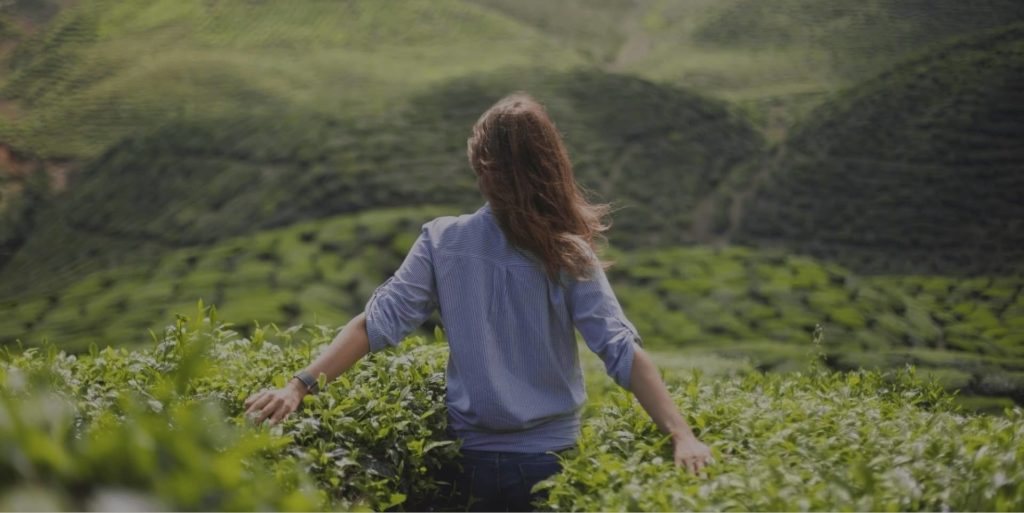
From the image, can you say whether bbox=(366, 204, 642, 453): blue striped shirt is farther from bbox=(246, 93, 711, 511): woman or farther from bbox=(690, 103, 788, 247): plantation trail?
bbox=(690, 103, 788, 247): plantation trail

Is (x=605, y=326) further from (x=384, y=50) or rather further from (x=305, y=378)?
(x=384, y=50)

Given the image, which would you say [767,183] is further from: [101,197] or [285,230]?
[101,197]

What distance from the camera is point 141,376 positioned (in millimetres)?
2594

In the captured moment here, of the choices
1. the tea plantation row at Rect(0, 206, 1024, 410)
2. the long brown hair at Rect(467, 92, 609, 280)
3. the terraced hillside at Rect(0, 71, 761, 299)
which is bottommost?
the tea plantation row at Rect(0, 206, 1024, 410)

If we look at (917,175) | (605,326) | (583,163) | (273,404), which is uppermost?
(605,326)

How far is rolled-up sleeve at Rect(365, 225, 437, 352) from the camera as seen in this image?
8.15 feet

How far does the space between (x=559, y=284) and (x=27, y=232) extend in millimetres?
9723

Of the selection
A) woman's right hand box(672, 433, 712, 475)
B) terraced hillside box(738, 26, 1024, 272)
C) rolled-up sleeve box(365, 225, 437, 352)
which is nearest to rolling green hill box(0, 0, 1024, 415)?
terraced hillside box(738, 26, 1024, 272)

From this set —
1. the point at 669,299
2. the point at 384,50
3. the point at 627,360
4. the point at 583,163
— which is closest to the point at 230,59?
the point at 384,50

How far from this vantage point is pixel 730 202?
11.6 meters

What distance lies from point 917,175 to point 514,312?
995 centimetres

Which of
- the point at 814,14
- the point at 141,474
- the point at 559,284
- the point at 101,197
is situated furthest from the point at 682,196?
the point at 141,474

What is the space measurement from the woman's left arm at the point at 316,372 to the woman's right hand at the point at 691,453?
2.70 feet

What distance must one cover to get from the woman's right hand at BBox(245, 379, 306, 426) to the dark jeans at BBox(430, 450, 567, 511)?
0.48m
